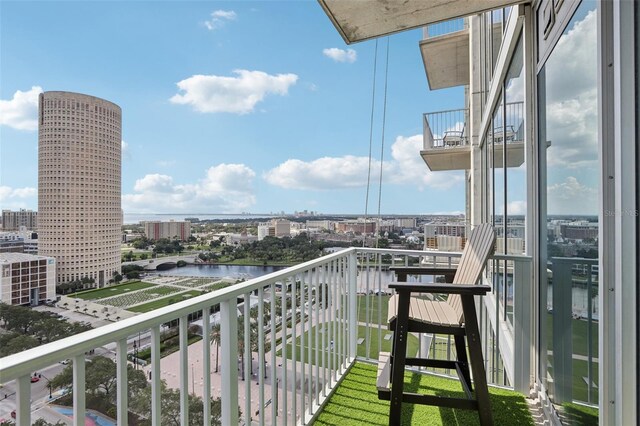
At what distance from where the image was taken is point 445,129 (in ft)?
27.5

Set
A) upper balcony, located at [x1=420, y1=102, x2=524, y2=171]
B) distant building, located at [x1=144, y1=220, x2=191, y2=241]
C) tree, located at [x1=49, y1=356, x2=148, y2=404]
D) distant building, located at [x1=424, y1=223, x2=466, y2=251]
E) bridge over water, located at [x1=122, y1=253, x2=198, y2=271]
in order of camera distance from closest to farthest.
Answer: tree, located at [x1=49, y1=356, x2=148, y2=404]
bridge over water, located at [x1=122, y1=253, x2=198, y2=271]
distant building, located at [x1=144, y1=220, x2=191, y2=241]
distant building, located at [x1=424, y1=223, x2=466, y2=251]
upper balcony, located at [x1=420, y1=102, x2=524, y2=171]

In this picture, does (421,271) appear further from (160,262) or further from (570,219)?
(160,262)

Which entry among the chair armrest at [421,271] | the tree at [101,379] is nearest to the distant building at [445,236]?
the chair armrest at [421,271]

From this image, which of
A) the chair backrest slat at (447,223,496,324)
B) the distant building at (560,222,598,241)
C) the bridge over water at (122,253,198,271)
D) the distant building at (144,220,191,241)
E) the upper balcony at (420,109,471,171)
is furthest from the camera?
the upper balcony at (420,109,471,171)

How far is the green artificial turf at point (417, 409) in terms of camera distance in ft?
7.18

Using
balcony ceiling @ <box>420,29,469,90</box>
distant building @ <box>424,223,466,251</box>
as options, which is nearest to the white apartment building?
distant building @ <box>424,223,466,251</box>

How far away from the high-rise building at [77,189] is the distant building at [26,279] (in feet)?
0.75

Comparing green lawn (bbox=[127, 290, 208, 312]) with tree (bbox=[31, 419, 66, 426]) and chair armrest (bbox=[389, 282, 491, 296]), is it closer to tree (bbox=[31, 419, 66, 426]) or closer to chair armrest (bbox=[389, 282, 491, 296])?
tree (bbox=[31, 419, 66, 426])

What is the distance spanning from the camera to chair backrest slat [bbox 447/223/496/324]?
2101 millimetres

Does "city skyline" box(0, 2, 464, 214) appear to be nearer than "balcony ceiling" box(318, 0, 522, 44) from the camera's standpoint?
No

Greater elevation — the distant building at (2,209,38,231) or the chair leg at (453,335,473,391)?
the distant building at (2,209,38,231)

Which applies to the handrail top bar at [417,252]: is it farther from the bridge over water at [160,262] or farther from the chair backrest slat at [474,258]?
the bridge over water at [160,262]

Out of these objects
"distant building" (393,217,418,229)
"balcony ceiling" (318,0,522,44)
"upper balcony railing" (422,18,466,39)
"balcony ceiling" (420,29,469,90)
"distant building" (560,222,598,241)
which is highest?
"upper balcony railing" (422,18,466,39)

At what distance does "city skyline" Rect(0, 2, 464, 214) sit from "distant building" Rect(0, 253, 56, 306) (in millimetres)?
681
